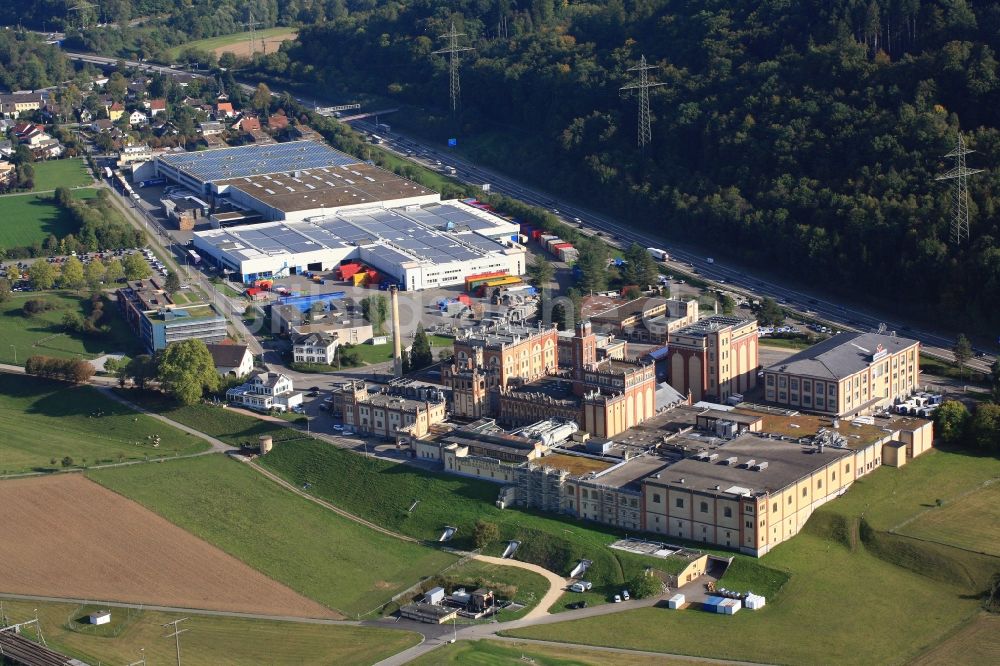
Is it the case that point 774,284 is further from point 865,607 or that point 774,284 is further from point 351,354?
point 865,607

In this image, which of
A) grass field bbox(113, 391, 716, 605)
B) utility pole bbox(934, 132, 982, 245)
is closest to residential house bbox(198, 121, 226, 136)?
grass field bbox(113, 391, 716, 605)

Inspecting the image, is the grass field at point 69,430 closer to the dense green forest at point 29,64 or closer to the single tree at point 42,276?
the single tree at point 42,276

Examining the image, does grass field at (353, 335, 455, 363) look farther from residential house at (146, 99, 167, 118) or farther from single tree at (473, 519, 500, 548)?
residential house at (146, 99, 167, 118)

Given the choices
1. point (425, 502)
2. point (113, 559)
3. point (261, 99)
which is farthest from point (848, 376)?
point (261, 99)

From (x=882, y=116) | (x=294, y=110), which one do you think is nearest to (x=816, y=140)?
(x=882, y=116)

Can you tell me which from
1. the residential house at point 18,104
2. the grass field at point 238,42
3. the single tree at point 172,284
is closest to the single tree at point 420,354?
the single tree at point 172,284

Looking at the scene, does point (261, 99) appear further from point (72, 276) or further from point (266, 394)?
point (266, 394)
